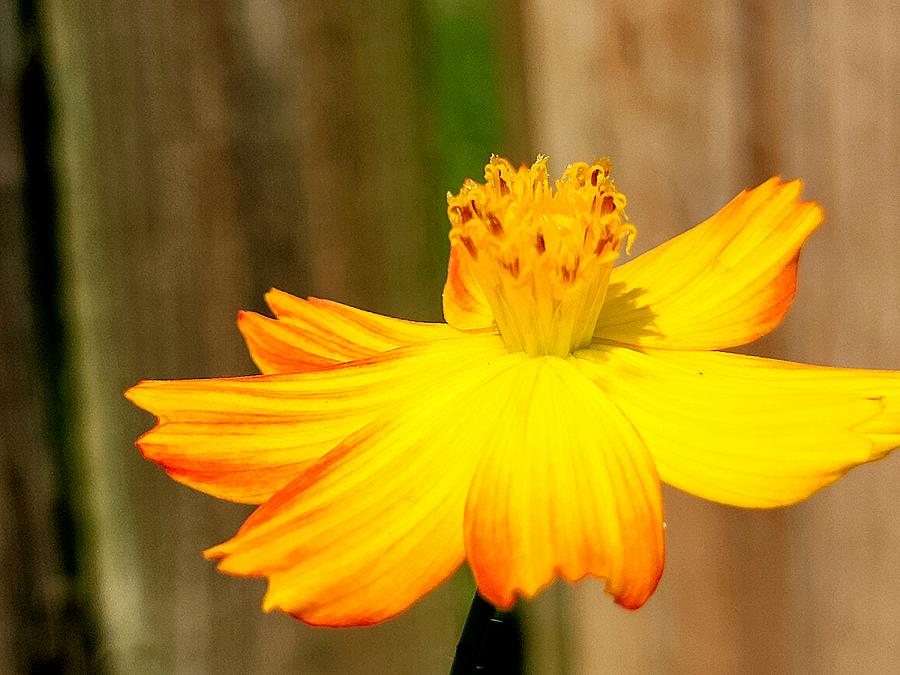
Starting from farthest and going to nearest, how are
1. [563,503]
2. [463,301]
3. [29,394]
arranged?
[29,394] < [463,301] < [563,503]

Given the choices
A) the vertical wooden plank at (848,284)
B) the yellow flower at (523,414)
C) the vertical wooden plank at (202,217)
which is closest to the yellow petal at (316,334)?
the yellow flower at (523,414)

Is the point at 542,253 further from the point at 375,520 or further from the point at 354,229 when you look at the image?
the point at 354,229

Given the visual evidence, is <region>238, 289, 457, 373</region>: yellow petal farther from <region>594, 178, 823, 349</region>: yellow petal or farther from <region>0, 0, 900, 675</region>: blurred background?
<region>0, 0, 900, 675</region>: blurred background

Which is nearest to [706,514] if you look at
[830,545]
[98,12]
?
[830,545]

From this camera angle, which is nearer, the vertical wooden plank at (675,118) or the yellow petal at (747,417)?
the yellow petal at (747,417)

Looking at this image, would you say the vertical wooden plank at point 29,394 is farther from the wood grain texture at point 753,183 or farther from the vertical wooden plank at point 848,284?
the vertical wooden plank at point 848,284

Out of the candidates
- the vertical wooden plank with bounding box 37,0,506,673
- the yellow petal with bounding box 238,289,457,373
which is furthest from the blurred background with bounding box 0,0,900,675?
the yellow petal with bounding box 238,289,457,373

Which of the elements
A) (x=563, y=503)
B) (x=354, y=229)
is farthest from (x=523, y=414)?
(x=354, y=229)

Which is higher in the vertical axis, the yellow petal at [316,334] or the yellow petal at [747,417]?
the yellow petal at [316,334]

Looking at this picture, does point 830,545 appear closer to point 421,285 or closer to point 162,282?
point 421,285
